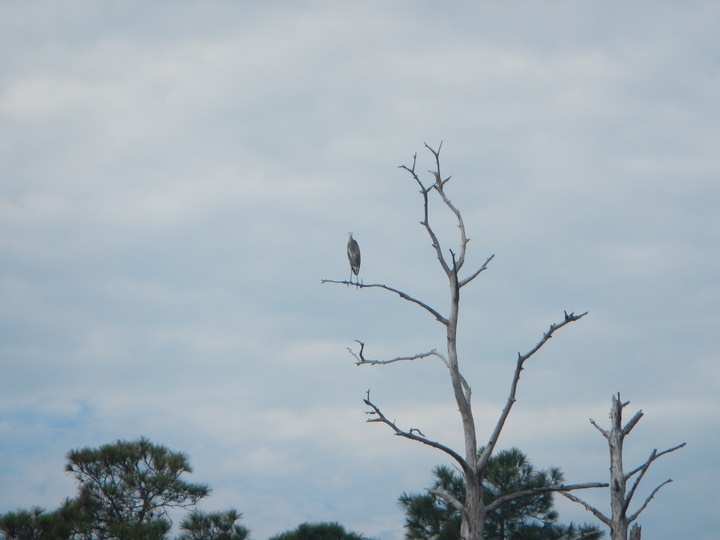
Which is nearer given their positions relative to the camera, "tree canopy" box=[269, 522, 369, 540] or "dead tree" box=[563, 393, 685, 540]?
"dead tree" box=[563, 393, 685, 540]

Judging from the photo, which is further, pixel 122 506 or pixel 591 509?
pixel 122 506

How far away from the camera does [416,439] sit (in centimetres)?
977

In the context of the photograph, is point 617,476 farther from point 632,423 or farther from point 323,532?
point 323,532

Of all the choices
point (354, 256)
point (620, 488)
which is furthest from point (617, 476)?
point (354, 256)

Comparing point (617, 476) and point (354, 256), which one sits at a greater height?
point (354, 256)

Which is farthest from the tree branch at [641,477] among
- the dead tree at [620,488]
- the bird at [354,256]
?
the bird at [354,256]

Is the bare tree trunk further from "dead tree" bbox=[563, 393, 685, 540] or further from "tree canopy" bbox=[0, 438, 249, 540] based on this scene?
"tree canopy" bbox=[0, 438, 249, 540]

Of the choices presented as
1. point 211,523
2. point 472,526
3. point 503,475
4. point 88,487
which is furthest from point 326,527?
point 472,526

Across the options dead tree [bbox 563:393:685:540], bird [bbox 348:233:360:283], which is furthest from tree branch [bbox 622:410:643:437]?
bird [bbox 348:233:360:283]

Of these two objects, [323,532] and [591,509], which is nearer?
[591,509]

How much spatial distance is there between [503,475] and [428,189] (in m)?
10.8

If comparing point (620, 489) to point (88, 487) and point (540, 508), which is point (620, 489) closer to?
point (540, 508)

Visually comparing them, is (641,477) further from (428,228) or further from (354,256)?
(354,256)

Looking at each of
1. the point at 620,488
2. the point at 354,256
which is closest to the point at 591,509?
the point at 620,488
